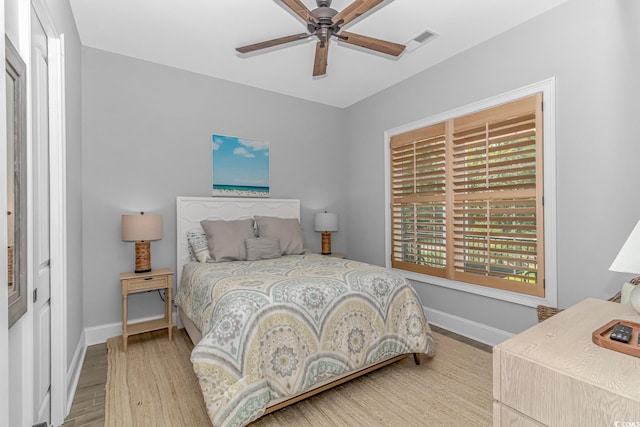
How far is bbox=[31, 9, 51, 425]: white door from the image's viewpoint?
1.62 metres

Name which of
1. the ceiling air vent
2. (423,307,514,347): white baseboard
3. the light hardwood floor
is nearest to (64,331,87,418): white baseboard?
the light hardwood floor

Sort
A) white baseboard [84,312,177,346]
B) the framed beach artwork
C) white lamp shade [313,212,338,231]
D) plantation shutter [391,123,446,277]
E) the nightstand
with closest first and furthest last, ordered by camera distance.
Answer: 1. the nightstand
2. white baseboard [84,312,177,346]
3. plantation shutter [391,123,446,277]
4. the framed beach artwork
5. white lamp shade [313,212,338,231]

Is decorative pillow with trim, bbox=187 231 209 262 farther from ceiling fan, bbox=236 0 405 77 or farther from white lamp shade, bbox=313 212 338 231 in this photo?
ceiling fan, bbox=236 0 405 77

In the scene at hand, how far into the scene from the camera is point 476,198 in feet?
9.79

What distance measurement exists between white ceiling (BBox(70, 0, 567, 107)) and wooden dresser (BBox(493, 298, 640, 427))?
85.0 inches

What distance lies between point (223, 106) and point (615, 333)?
3870mm

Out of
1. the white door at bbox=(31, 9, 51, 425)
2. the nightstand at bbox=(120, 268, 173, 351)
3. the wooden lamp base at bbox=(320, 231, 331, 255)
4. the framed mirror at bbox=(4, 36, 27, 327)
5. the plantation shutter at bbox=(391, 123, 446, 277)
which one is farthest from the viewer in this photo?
the wooden lamp base at bbox=(320, 231, 331, 255)

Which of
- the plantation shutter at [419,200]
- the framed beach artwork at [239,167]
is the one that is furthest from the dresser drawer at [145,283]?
the plantation shutter at [419,200]

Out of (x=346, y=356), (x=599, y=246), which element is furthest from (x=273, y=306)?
(x=599, y=246)

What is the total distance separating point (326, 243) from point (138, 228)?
2327mm

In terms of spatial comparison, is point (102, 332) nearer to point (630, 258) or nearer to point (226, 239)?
point (226, 239)

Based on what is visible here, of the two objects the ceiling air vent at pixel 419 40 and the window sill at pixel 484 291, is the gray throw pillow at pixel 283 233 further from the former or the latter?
the ceiling air vent at pixel 419 40

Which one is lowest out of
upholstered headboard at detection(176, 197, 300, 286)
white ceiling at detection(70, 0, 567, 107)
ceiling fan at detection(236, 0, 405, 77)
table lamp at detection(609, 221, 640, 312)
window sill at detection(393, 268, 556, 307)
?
window sill at detection(393, 268, 556, 307)

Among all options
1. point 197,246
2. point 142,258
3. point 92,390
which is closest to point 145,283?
point 142,258
